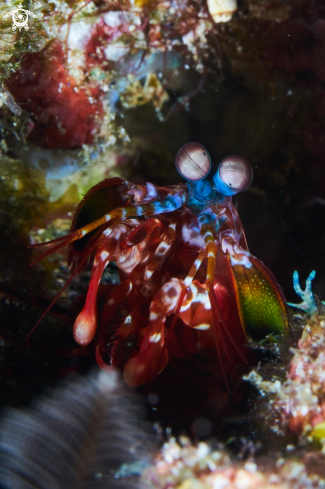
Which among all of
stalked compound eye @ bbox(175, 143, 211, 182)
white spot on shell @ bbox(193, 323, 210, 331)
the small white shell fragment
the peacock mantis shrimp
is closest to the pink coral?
the peacock mantis shrimp

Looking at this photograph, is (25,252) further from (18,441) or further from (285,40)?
(285,40)

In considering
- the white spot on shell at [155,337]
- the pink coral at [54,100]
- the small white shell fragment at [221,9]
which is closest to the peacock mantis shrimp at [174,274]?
the white spot on shell at [155,337]

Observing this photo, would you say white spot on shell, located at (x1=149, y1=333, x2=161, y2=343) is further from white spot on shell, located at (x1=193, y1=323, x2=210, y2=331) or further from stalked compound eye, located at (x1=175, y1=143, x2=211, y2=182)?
stalked compound eye, located at (x1=175, y1=143, x2=211, y2=182)

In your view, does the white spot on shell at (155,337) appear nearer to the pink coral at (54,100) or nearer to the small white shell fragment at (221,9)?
the pink coral at (54,100)

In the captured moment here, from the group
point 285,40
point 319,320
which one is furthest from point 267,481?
point 285,40

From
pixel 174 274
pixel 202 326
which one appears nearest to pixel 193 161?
pixel 174 274

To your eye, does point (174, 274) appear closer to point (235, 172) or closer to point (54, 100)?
point (235, 172)
